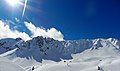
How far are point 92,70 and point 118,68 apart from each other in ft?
55.7

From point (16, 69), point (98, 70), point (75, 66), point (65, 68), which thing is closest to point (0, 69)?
point (16, 69)

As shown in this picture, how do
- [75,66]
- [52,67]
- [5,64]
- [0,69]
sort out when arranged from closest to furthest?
1. [0,69]
2. [5,64]
3. [52,67]
4. [75,66]

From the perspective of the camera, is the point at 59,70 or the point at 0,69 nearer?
the point at 0,69

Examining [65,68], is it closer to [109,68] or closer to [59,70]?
[59,70]

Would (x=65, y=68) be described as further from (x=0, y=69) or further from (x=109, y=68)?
(x=0, y=69)

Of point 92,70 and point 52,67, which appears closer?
point 92,70

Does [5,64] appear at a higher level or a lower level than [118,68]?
lower

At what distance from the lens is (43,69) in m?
161

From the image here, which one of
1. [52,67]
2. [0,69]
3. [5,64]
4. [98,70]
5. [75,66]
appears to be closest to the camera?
[0,69]

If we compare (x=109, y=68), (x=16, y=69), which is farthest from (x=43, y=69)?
(x=16, y=69)

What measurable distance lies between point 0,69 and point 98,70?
356ft

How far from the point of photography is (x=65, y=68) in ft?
552

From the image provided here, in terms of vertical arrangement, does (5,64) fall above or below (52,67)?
below

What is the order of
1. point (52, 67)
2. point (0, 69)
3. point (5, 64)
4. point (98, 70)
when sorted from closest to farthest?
point (0, 69) → point (5, 64) → point (98, 70) → point (52, 67)
